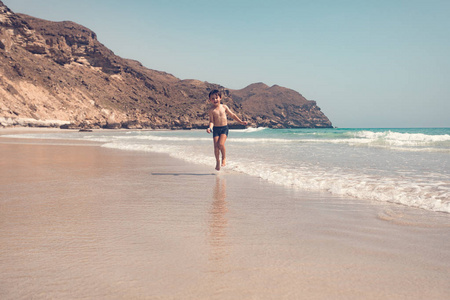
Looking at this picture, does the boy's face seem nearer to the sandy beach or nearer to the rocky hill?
the sandy beach

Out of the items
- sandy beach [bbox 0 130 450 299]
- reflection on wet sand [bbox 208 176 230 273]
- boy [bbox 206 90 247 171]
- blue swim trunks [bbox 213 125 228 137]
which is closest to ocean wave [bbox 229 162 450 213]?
sandy beach [bbox 0 130 450 299]

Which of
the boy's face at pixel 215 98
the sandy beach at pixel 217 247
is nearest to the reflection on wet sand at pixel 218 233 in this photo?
the sandy beach at pixel 217 247

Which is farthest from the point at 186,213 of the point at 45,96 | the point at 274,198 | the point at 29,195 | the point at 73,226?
the point at 45,96

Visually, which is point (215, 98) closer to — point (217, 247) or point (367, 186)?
point (367, 186)

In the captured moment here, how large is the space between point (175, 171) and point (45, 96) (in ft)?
205

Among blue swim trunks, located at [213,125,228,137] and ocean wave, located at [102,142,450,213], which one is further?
blue swim trunks, located at [213,125,228,137]

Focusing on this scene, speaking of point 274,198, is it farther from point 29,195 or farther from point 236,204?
point 29,195

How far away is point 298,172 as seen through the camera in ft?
22.9

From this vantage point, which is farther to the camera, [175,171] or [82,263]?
[175,171]

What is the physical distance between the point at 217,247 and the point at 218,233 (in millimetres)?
381

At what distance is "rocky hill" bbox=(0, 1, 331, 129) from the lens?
57.0 m

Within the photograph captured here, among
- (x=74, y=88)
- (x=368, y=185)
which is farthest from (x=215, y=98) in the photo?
(x=74, y=88)

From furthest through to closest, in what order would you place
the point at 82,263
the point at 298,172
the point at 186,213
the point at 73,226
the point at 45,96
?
the point at 45,96 → the point at 298,172 → the point at 186,213 → the point at 73,226 → the point at 82,263

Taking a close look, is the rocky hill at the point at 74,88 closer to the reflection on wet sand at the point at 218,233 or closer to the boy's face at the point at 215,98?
the boy's face at the point at 215,98
